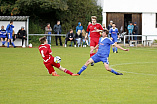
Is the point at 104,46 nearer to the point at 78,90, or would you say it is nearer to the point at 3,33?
the point at 78,90

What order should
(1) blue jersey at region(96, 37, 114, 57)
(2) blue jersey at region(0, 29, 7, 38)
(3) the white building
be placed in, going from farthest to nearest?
(3) the white building
(2) blue jersey at region(0, 29, 7, 38)
(1) blue jersey at region(96, 37, 114, 57)

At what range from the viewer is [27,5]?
39.1 metres

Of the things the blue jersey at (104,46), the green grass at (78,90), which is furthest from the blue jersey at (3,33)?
the blue jersey at (104,46)

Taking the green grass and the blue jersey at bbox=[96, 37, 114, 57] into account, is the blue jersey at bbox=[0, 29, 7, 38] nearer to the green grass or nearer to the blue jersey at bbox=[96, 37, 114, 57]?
the green grass

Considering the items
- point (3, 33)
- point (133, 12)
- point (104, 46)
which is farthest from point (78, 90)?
point (133, 12)

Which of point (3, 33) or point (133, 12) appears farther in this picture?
point (133, 12)

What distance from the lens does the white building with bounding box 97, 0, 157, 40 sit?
40.1m

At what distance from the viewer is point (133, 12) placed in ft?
132

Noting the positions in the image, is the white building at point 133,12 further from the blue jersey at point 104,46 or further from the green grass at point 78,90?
the green grass at point 78,90

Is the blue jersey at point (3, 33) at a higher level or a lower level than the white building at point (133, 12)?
lower

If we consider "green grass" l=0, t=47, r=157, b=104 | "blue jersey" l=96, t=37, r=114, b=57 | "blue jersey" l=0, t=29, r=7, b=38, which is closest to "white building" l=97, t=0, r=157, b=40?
"blue jersey" l=0, t=29, r=7, b=38

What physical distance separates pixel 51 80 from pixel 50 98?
3.07m

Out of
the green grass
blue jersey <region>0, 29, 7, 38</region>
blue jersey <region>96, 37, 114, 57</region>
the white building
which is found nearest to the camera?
the green grass

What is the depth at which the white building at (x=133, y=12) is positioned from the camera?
4006 cm
